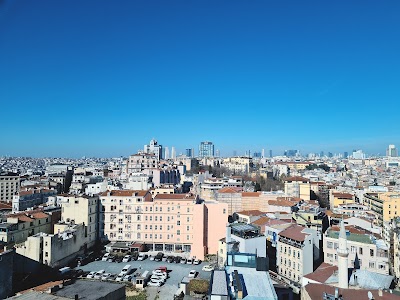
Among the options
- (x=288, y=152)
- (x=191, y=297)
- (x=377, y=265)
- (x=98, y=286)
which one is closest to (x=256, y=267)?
(x=191, y=297)

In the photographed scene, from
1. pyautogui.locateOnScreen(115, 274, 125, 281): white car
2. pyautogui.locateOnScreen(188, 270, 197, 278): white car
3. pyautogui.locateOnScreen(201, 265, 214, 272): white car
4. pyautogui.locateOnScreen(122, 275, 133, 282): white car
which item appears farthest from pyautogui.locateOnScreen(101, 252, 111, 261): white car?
pyautogui.locateOnScreen(201, 265, 214, 272): white car

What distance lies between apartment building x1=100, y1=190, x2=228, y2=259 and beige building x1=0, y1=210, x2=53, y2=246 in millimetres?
1867

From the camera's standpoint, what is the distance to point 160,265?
33.6ft

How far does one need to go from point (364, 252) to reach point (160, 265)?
5675mm

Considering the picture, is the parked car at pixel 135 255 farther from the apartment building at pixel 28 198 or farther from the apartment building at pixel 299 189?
the apartment building at pixel 299 189

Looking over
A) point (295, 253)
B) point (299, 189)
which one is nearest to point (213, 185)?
point (299, 189)

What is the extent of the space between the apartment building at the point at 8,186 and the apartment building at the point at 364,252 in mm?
18261

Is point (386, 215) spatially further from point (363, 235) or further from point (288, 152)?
point (288, 152)

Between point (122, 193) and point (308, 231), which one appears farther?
point (122, 193)

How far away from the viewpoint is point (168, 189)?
14297 millimetres

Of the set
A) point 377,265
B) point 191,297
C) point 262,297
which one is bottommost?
point 191,297

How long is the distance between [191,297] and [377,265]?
4.32m

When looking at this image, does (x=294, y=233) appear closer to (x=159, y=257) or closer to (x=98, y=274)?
(x=159, y=257)

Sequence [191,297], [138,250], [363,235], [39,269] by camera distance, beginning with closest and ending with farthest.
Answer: [191,297] → [363,235] → [39,269] → [138,250]
